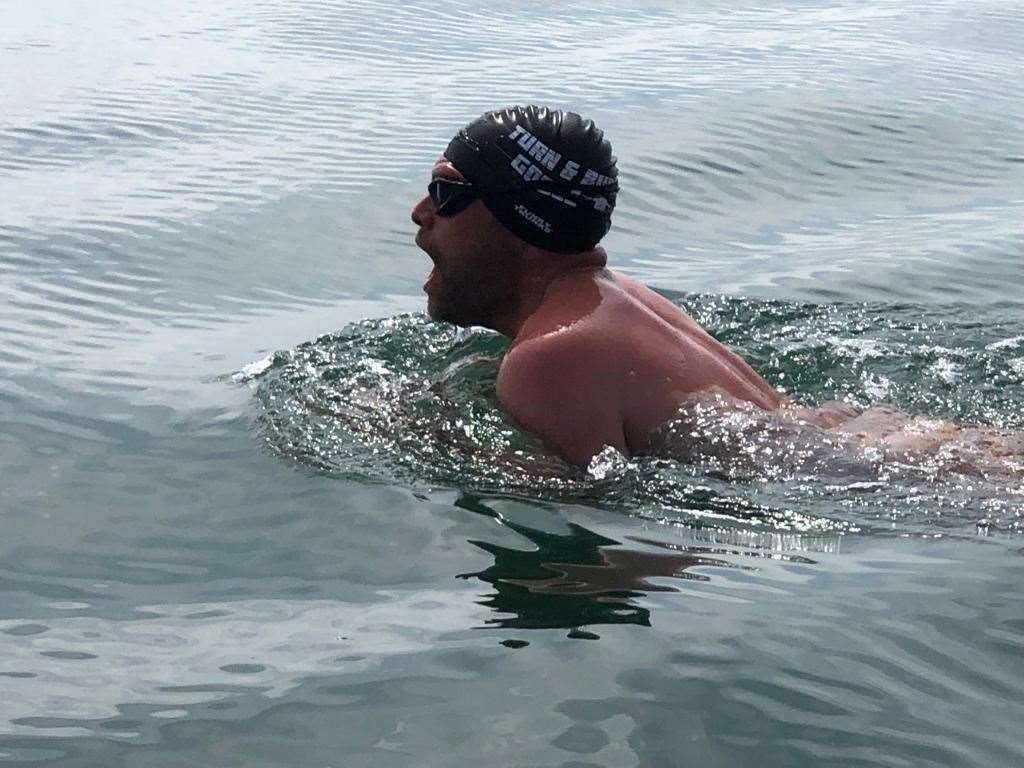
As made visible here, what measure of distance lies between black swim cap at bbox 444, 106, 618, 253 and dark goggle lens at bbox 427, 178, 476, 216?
41mm

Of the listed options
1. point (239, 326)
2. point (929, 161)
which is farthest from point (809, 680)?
point (929, 161)

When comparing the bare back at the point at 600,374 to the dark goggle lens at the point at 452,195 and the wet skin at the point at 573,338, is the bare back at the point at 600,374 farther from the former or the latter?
the dark goggle lens at the point at 452,195

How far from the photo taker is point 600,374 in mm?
5316

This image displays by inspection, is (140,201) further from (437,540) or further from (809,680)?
(809,680)

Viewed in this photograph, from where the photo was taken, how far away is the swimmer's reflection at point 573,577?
14.5 ft

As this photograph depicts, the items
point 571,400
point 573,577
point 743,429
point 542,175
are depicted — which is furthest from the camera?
point 542,175

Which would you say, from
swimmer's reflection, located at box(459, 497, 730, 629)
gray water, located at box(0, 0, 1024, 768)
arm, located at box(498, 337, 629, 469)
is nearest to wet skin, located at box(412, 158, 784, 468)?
arm, located at box(498, 337, 629, 469)

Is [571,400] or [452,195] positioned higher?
[452,195]

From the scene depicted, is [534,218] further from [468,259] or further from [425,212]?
[425,212]

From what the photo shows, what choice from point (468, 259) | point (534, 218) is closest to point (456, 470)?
point (468, 259)

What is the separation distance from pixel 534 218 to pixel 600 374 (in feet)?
2.61

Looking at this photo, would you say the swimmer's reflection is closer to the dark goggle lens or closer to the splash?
the splash

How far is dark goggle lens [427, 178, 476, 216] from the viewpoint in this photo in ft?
19.5

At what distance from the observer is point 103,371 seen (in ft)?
23.2
